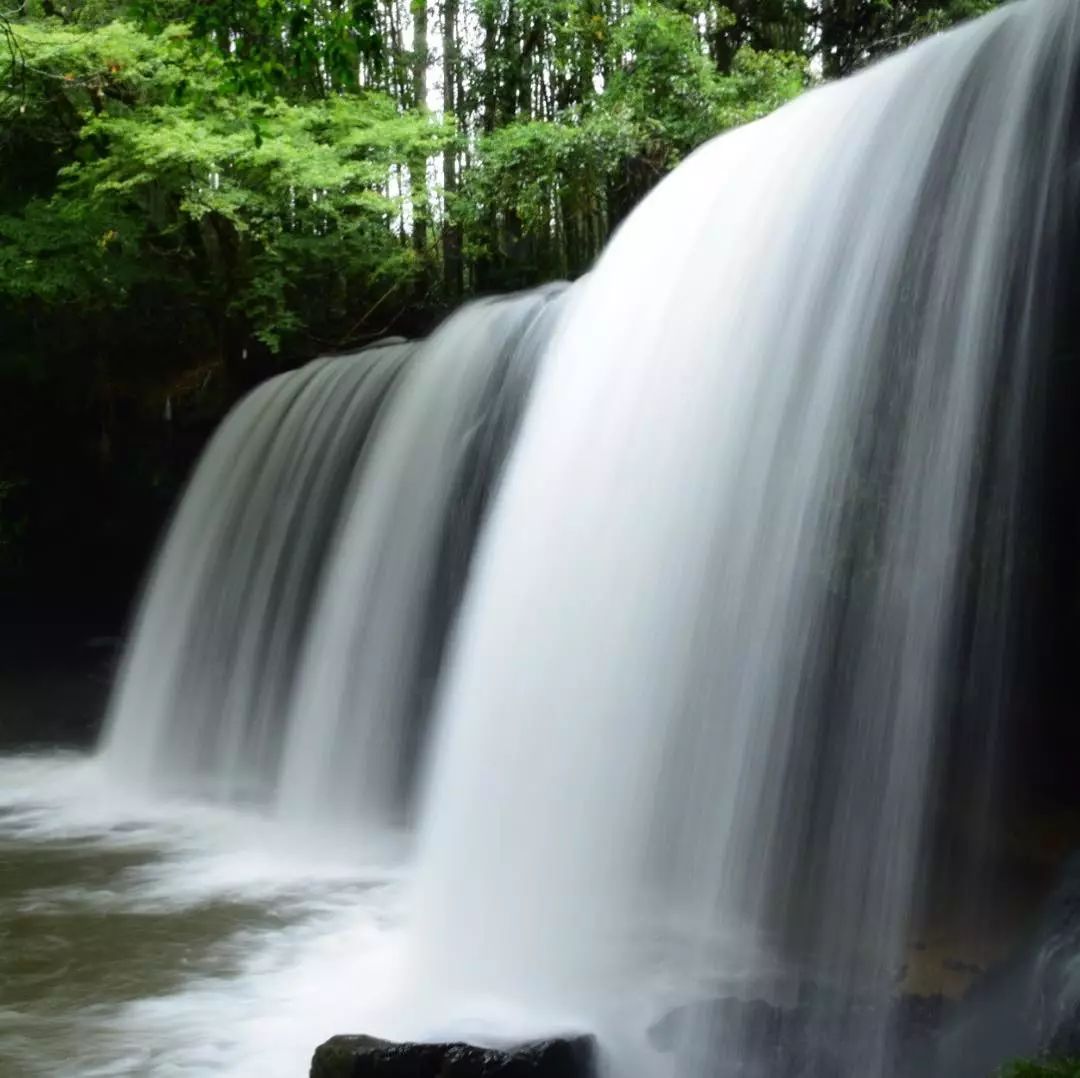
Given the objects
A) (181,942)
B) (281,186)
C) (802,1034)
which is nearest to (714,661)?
(802,1034)

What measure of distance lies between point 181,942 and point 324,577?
319 cm

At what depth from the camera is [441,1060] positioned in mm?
3512

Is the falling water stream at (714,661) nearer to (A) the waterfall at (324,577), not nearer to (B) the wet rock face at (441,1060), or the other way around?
(B) the wet rock face at (441,1060)

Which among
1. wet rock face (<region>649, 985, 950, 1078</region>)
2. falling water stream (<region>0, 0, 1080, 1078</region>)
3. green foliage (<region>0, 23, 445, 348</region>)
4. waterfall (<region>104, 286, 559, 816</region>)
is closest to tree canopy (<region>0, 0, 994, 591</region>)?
green foliage (<region>0, 23, 445, 348</region>)

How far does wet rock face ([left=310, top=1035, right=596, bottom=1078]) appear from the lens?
11.5 ft

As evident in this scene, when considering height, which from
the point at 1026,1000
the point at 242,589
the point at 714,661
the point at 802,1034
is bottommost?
the point at 802,1034

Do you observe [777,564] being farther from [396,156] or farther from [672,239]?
[396,156]

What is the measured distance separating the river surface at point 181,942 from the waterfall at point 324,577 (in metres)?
0.62

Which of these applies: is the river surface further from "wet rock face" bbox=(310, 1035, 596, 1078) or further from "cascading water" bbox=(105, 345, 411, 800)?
"cascading water" bbox=(105, 345, 411, 800)

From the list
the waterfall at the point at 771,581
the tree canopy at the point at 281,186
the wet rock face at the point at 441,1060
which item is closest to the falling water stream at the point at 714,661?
the waterfall at the point at 771,581

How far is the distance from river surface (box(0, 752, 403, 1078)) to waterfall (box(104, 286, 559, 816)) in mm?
624

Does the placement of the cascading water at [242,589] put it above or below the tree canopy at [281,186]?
below

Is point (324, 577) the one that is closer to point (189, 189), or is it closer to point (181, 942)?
point (181, 942)

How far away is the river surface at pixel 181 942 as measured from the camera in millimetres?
4332
